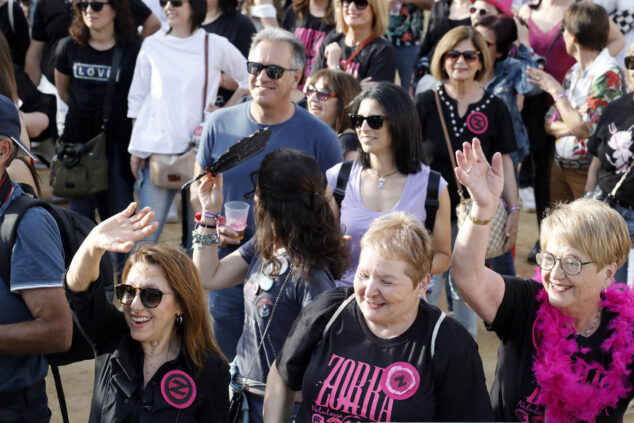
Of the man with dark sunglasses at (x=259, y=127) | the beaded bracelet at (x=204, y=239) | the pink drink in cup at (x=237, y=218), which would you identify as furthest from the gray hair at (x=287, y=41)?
the beaded bracelet at (x=204, y=239)

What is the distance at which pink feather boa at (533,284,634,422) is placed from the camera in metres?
2.73

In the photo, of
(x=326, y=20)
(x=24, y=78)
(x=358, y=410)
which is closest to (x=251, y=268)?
(x=358, y=410)

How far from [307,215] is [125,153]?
9.79 ft

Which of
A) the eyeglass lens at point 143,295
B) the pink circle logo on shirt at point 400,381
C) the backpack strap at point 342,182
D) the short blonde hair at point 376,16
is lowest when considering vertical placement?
the pink circle logo on shirt at point 400,381

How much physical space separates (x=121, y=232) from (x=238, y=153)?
99 cm

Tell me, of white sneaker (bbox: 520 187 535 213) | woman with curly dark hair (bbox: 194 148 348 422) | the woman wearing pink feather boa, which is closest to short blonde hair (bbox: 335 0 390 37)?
woman with curly dark hair (bbox: 194 148 348 422)

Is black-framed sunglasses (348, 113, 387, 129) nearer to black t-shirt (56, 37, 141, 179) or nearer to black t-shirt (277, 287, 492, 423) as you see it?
black t-shirt (277, 287, 492, 423)

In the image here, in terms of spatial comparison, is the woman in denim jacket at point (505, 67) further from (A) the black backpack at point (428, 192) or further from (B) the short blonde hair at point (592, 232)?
(B) the short blonde hair at point (592, 232)

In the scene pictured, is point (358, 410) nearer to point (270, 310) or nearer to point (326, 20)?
point (270, 310)

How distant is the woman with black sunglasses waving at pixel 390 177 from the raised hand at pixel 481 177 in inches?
39.3

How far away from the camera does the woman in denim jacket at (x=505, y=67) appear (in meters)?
5.72

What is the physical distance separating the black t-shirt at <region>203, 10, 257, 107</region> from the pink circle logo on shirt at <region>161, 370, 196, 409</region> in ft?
12.6

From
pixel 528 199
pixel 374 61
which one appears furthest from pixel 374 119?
pixel 528 199

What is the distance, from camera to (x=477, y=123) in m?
4.92
